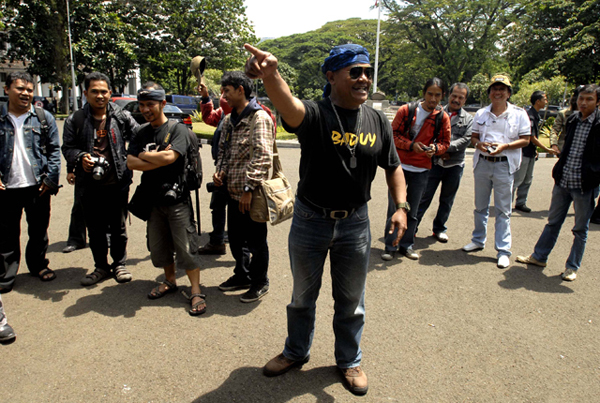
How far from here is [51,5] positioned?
95.1 ft

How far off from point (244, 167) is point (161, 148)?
2.34 ft

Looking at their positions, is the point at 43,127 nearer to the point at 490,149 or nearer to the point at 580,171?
the point at 490,149

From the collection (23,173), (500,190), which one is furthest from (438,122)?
(23,173)

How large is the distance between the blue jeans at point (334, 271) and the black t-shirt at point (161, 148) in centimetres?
146

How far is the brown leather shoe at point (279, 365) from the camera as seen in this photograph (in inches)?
115

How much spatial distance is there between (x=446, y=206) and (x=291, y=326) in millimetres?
3688

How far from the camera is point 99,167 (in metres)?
4.04

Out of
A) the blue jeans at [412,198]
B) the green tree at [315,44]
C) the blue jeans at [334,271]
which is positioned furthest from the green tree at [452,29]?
the blue jeans at [334,271]

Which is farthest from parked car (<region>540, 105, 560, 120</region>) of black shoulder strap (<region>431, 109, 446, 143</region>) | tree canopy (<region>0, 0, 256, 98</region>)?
tree canopy (<region>0, 0, 256, 98</region>)

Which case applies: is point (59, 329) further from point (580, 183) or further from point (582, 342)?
point (580, 183)

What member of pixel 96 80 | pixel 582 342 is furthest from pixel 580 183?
pixel 96 80

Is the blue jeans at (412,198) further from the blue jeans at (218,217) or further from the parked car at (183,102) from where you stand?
the parked car at (183,102)

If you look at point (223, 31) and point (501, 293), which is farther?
point (223, 31)

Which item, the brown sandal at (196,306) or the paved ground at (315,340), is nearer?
the paved ground at (315,340)
